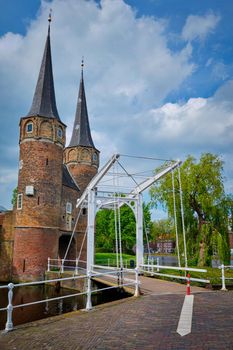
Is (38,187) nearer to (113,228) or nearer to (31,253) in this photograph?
(31,253)

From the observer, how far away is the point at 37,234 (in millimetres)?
21984

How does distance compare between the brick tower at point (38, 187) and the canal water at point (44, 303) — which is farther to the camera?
the brick tower at point (38, 187)

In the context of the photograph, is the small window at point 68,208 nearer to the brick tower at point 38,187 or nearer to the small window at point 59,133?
the brick tower at point 38,187

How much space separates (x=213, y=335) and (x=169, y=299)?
145 inches

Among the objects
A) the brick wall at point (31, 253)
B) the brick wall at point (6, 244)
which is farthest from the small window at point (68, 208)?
the brick wall at point (6, 244)

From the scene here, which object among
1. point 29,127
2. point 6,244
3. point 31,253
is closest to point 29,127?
point 29,127

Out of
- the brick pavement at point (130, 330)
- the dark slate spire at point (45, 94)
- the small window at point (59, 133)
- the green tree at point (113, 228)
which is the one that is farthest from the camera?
the green tree at point (113, 228)

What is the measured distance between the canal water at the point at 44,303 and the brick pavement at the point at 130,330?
5104 mm

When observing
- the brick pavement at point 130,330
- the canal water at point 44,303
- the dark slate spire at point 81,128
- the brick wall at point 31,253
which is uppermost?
the dark slate spire at point 81,128

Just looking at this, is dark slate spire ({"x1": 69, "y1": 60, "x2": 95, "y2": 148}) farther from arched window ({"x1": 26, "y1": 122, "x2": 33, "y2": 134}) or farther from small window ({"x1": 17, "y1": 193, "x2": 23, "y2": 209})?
small window ({"x1": 17, "y1": 193, "x2": 23, "y2": 209})

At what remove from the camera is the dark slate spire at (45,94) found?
24444mm

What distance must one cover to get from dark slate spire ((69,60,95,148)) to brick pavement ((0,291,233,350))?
A: 2285cm

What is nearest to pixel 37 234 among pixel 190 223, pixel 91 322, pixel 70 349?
pixel 190 223

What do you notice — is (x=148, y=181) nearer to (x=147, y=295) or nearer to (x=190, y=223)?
(x=190, y=223)
